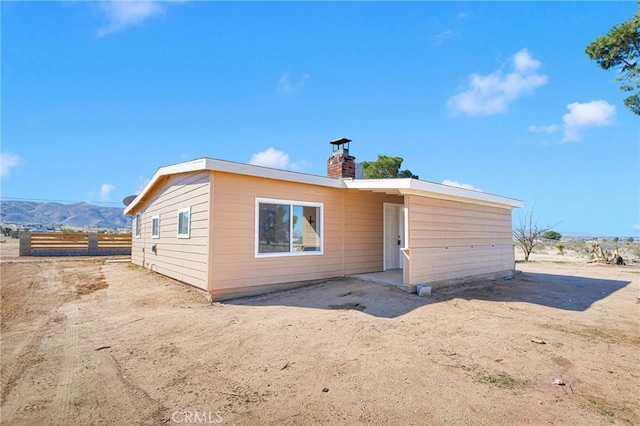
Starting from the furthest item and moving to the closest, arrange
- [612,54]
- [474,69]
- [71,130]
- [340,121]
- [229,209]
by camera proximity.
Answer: [71,130] < [340,121] < [474,69] < [612,54] < [229,209]

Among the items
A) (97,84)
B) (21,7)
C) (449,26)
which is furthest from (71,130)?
(449,26)

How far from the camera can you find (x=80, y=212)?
111688 mm

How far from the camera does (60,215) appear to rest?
348 feet

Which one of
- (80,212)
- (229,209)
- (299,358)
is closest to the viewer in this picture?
(299,358)

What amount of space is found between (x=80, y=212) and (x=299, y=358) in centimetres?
13836

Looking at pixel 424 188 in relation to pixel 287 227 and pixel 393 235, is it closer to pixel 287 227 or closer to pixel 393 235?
pixel 393 235

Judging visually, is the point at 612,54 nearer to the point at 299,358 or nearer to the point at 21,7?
the point at 299,358

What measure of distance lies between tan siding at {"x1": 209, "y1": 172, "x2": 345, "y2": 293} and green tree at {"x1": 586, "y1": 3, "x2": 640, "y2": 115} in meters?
8.00

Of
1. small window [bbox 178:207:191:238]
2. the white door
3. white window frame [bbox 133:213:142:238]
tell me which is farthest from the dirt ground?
white window frame [bbox 133:213:142:238]

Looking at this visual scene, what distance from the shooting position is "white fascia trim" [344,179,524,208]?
7.18 m

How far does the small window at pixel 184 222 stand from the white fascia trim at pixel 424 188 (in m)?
4.15

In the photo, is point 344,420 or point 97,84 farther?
point 97,84

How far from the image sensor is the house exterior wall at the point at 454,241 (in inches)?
293

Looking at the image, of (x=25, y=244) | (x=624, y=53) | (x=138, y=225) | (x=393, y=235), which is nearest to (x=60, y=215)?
(x=25, y=244)
